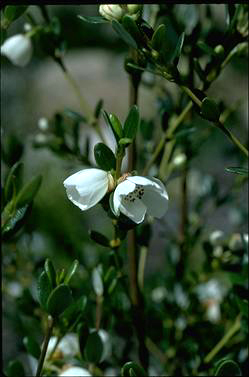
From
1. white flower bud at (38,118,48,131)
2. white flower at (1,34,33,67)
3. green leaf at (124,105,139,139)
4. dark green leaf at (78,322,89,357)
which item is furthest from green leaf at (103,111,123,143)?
white flower bud at (38,118,48,131)

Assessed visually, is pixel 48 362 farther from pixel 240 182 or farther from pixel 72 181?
pixel 240 182

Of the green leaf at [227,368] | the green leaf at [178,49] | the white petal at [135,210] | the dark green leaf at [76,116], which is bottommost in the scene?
the green leaf at [227,368]

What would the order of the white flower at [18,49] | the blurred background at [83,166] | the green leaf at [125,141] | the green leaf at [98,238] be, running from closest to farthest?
the green leaf at [125,141] → the green leaf at [98,238] → the white flower at [18,49] → the blurred background at [83,166]

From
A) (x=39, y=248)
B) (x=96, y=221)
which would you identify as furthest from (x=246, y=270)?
(x=96, y=221)

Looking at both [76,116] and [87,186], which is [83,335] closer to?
[87,186]

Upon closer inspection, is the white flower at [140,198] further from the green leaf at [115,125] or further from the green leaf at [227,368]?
the green leaf at [227,368]

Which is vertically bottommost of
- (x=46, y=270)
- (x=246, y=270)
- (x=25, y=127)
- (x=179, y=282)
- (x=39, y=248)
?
(x=25, y=127)

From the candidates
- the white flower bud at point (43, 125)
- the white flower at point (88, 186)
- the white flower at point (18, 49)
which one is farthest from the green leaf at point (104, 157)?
the white flower bud at point (43, 125)
